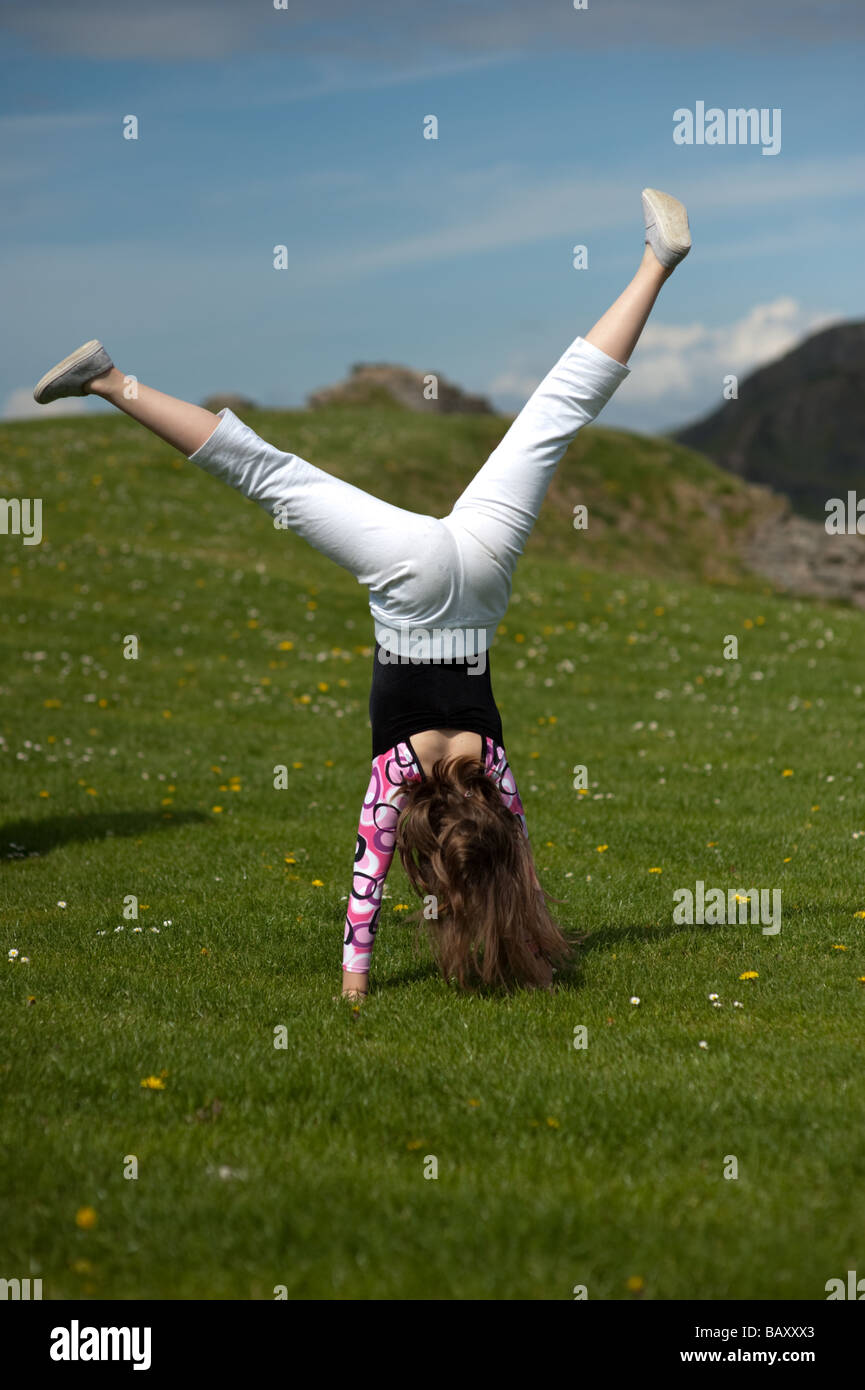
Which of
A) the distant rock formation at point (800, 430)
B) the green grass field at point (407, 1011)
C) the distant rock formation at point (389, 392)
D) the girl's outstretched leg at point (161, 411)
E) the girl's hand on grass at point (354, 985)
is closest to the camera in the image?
the green grass field at point (407, 1011)

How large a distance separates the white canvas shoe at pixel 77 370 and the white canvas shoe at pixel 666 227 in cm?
297

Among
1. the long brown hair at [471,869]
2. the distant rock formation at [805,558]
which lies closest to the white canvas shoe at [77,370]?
the long brown hair at [471,869]

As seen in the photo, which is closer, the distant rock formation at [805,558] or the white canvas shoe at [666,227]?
the white canvas shoe at [666,227]

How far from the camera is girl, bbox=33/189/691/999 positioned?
611 centimetres

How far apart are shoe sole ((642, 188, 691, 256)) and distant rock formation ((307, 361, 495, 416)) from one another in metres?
51.6

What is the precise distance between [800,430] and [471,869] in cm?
14803

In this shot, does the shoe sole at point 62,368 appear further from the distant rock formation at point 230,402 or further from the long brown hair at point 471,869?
the distant rock formation at point 230,402

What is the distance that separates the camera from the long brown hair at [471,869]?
640 cm

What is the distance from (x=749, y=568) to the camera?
4291 centimetres

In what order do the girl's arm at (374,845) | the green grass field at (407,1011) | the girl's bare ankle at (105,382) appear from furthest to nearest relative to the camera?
1. the girl's arm at (374,845)
2. the girl's bare ankle at (105,382)
3. the green grass field at (407,1011)

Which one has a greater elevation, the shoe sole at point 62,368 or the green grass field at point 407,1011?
the shoe sole at point 62,368

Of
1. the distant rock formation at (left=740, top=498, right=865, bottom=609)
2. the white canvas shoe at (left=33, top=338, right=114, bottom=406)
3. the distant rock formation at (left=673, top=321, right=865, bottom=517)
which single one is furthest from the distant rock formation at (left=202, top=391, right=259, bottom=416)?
the distant rock formation at (left=673, top=321, right=865, bottom=517)

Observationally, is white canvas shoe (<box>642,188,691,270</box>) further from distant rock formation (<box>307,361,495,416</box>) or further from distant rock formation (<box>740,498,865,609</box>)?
distant rock formation (<box>307,361,495,416</box>)

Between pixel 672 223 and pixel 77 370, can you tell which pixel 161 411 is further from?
pixel 672 223
